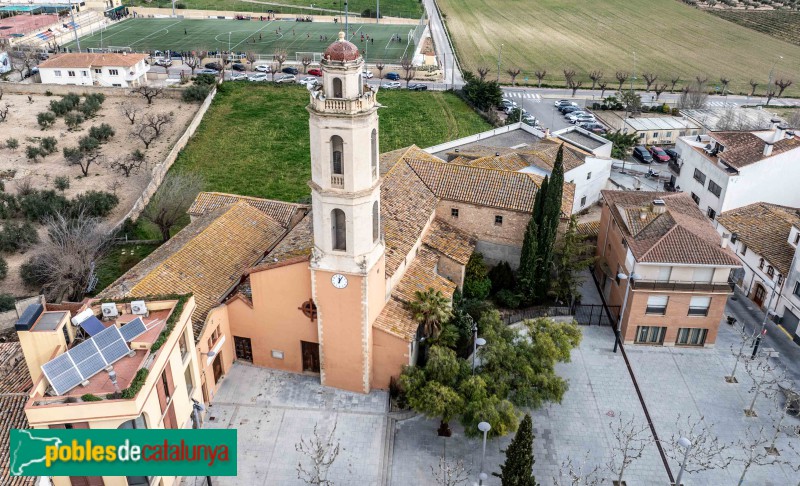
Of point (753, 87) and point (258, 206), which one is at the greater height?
point (258, 206)

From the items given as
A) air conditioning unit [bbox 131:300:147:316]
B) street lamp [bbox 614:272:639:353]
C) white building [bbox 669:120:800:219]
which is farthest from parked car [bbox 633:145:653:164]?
air conditioning unit [bbox 131:300:147:316]

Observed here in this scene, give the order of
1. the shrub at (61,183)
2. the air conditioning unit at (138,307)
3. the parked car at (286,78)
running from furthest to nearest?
1. the parked car at (286,78)
2. the shrub at (61,183)
3. the air conditioning unit at (138,307)

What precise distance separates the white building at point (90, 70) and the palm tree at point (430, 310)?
228ft

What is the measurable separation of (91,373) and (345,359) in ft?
40.3

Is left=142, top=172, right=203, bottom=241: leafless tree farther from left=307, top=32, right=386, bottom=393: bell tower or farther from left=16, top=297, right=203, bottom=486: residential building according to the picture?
left=307, top=32, right=386, bottom=393: bell tower

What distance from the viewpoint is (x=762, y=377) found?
3422 cm

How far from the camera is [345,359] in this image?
32562mm

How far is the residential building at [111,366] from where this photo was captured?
22797 mm

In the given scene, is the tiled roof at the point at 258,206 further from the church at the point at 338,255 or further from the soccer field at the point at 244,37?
the soccer field at the point at 244,37

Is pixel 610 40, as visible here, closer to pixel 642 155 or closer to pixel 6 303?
pixel 642 155

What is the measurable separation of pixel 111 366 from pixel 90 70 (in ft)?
241

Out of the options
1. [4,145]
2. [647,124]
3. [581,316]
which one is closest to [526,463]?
[581,316]

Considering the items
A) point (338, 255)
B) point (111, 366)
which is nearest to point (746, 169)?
point (338, 255)

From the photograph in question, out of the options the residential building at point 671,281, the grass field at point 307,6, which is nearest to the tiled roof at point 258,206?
the residential building at point 671,281
